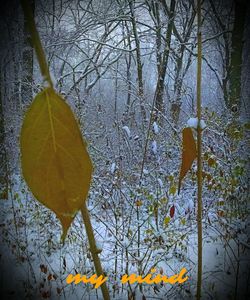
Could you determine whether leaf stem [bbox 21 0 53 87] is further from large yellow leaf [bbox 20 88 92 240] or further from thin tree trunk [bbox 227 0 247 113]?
thin tree trunk [bbox 227 0 247 113]

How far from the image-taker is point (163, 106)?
175 cm

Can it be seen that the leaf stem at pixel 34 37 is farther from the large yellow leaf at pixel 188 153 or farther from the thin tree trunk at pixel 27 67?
the thin tree trunk at pixel 27 67

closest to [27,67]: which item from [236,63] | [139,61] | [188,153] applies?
[139,61]

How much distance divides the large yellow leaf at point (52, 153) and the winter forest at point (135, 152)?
2.16ft

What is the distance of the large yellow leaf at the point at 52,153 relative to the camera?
10 centimetres

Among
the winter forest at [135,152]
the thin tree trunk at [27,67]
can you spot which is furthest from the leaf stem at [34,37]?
the thin tree trunk at [27,67]

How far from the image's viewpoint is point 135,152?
1.60 meters

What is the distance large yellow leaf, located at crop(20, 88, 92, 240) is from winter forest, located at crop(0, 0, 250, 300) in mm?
657

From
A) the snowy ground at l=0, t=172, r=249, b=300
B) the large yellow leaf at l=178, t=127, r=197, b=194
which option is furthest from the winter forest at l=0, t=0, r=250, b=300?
the large yellow leaf at l=178, t=127, r=197, b=194

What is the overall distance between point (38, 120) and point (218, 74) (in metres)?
1.59

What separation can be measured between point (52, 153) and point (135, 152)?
1.50 metres

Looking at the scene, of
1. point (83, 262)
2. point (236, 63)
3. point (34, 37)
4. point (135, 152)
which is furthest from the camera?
point (135, 152)

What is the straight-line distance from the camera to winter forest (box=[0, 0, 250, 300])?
38.1 inches

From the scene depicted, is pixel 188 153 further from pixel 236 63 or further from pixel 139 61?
pixel 139 61
